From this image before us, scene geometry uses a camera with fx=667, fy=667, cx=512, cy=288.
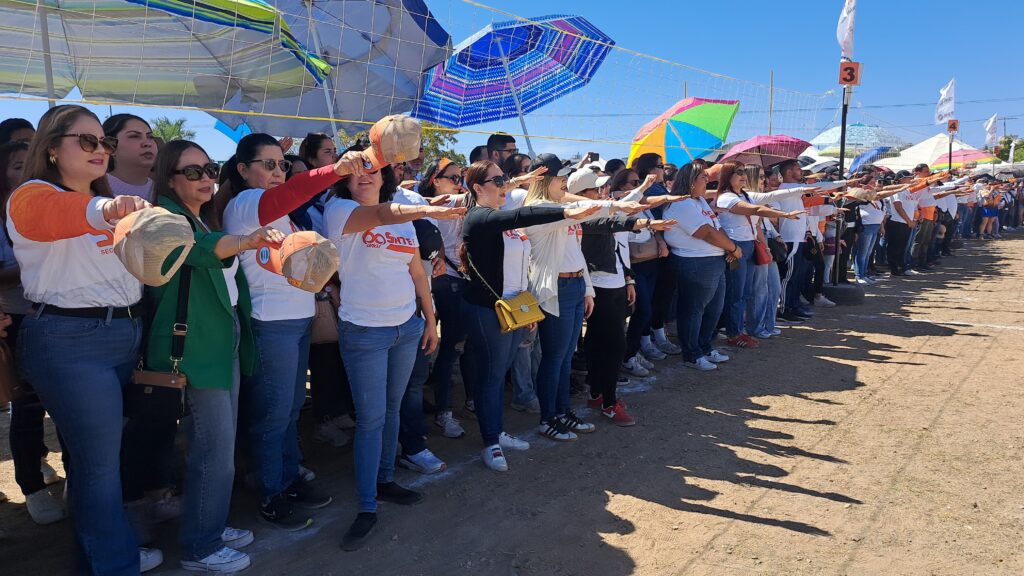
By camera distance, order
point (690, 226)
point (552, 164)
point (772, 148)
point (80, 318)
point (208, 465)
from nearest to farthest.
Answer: point (80, 318) < point (208, 465) < point (552, 164) < point (690, 226) < point (772, 148)

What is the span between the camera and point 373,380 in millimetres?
3291

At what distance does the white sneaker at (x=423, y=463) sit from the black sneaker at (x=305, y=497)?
0.63 metres

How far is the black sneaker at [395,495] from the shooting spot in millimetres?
3697

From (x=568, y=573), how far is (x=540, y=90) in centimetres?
896

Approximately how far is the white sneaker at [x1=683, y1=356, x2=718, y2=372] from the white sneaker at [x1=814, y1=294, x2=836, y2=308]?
4212 millimetres

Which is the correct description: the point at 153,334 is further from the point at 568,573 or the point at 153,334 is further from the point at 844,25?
the point at 844,25

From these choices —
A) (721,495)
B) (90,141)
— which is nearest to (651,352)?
(721,495)

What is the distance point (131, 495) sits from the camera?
10.7 ft

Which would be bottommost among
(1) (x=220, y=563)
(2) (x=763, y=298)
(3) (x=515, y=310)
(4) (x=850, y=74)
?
(1) (x=220, y=563)

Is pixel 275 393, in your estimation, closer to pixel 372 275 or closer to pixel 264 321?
pixel 264 321

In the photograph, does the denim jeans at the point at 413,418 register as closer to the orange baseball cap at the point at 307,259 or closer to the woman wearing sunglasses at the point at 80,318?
the woman wearing sunglasses at the point at 80,318

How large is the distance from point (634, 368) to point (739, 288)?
1.77 meters

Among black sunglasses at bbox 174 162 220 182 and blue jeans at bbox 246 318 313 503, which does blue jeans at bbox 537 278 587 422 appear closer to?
blue jeans at bbox 246 318 313 503

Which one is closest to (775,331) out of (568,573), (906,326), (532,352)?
(906,326)
